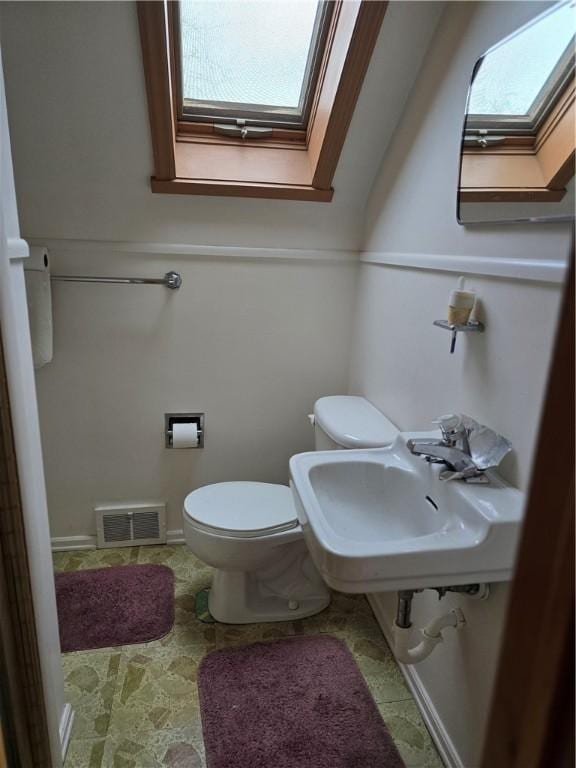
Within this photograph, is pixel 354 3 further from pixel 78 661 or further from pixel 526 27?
Answer: pixel 78 661

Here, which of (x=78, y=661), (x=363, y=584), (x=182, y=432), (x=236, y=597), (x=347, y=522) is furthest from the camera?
(x=182, y=432)

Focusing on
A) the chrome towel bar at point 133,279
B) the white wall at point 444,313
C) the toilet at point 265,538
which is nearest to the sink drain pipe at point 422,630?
the white wall at point 444,313

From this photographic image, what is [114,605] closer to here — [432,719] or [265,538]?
[265,538]

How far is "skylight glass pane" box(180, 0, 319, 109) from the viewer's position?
1.64 metres

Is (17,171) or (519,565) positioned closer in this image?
(519,565)

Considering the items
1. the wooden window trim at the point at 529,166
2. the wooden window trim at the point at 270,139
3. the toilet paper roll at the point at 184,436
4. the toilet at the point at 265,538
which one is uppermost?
the wooden window trim at the point at 270,139

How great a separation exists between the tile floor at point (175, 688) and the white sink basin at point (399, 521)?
2.09ft

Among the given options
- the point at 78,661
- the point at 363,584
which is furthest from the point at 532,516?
the point at 78,661

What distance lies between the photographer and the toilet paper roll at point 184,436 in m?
2.21

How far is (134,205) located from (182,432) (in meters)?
0.92

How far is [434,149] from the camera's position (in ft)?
5.12

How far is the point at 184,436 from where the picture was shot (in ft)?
7.27

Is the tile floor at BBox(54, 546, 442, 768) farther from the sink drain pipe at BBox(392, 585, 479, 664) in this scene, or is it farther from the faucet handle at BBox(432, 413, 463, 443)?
the faucet handle at BBox(432, 413, 463, 443)

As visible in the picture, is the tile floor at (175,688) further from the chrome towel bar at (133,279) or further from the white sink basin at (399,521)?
the chrome towel bar at (133,279)
